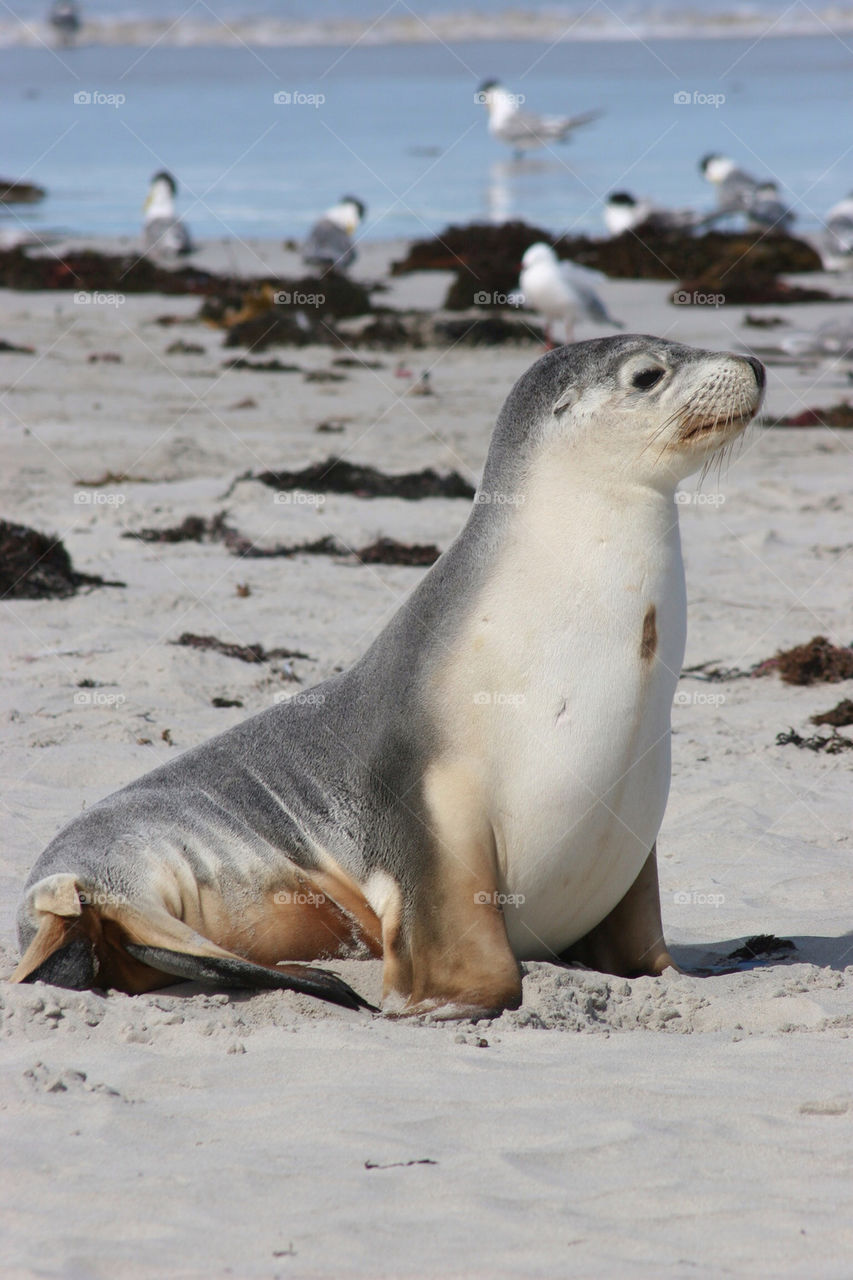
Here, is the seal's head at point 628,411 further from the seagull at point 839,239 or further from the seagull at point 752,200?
the seagull at point 752,200

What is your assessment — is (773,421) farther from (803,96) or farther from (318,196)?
(803,96)

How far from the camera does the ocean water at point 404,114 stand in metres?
28.1

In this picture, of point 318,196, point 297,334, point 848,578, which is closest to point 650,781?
point 848,578

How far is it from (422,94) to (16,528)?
58.8 metres

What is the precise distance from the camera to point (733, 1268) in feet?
7.97
